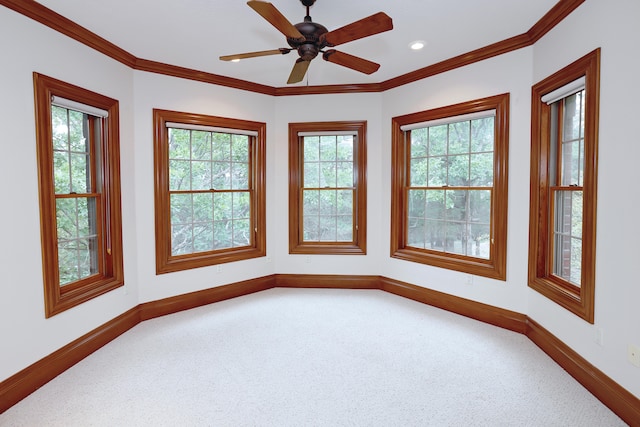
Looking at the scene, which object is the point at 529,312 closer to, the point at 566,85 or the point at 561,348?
the point at 561,348

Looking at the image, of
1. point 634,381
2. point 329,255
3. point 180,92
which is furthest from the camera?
point 329,255

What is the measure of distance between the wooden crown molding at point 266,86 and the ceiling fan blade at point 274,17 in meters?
1.68

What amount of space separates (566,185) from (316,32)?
2233mm

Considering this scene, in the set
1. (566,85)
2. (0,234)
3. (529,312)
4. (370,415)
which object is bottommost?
(370,415)

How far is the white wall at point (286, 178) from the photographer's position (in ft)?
7.13

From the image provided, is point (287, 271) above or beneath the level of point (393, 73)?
beneath

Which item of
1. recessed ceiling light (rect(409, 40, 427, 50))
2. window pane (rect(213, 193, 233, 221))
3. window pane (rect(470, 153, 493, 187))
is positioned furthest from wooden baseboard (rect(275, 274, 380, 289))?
recessed ceiling light (rect(409, 40, 427, 50))

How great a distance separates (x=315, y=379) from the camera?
2.58 metres

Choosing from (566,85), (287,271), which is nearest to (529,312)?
(566,85)

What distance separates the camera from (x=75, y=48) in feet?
9.53

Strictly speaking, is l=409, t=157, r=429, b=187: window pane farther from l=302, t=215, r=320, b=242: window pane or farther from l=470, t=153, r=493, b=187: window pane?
l=302, t=215, r=320, b=242: window pane

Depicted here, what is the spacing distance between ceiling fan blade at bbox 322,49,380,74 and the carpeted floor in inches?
88.4

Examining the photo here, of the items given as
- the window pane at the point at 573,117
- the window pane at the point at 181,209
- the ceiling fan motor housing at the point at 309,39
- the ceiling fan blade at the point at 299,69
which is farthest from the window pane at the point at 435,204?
the window pane at the point at 181,209

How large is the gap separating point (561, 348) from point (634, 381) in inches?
26.8
